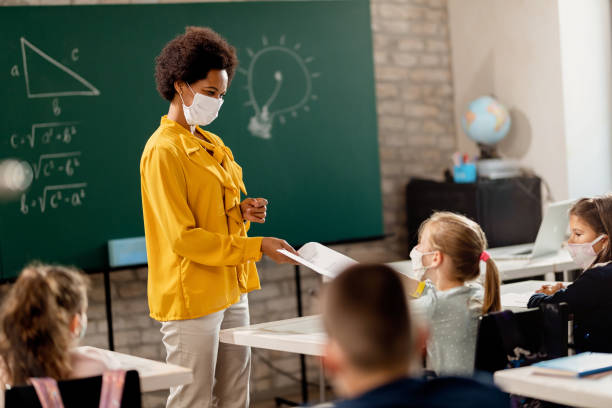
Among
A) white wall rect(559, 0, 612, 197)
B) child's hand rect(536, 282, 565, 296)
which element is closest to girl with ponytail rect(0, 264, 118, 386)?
child's hand rect(536, 282, 565, 296)

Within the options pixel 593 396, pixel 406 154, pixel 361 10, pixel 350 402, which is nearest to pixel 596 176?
pixel 406 154

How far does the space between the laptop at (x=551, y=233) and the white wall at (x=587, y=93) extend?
35.9 inches

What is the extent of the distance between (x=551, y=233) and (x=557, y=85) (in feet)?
4.30

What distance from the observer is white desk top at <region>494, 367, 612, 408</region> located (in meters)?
1.92

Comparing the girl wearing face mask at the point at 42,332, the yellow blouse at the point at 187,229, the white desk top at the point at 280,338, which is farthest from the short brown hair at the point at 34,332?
the white desk top at the point at 280,338

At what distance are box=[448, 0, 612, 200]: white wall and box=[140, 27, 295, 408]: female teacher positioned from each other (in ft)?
9.41

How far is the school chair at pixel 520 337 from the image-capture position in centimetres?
229

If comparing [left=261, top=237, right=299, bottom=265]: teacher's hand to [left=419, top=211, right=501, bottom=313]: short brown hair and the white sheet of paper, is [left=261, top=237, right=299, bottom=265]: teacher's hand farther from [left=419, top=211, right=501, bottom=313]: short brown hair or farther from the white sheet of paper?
the white sheet of paper

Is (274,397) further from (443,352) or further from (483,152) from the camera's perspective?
(443,352)

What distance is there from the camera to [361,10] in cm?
520

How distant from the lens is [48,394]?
188cm

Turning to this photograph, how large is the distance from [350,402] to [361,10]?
428 cm

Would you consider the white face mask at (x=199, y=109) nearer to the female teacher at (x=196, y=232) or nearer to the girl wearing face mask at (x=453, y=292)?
the female teacher at (x=196, y=232)

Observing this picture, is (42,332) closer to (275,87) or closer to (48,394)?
(48,394)
